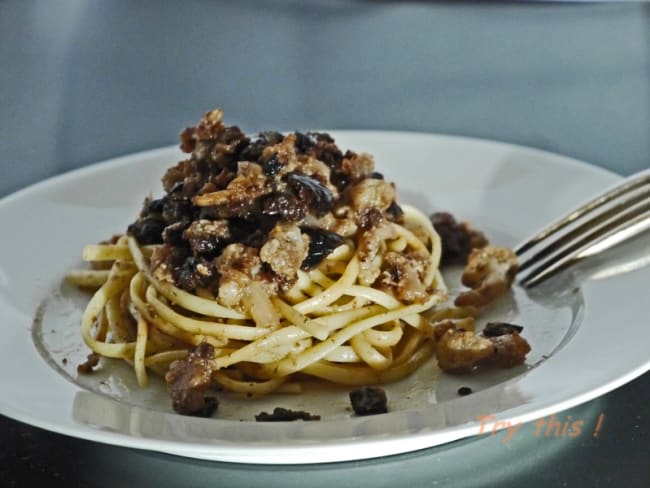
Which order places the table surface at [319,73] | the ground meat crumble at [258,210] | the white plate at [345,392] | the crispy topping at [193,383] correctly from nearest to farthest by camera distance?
the white plate at [345,392]
the crispy topping at [193,383]
the ground meat crumble at [258,210]
the table surface at [319,73]

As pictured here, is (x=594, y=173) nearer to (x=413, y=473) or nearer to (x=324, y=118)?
(x=413, y=473)

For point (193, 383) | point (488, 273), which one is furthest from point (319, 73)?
point (193, 383)

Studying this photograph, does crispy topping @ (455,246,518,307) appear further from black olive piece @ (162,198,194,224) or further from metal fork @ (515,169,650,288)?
black olive piece @ (162,198,194,224)

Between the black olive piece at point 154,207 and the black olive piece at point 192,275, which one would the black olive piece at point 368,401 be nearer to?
the black olive piece at point 192,275

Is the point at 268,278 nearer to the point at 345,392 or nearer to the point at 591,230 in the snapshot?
the point at 345,392

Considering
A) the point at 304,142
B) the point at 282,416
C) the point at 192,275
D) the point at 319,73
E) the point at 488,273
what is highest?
the point at 319,73

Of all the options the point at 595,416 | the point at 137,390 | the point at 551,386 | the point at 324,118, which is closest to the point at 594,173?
the point at 595,416

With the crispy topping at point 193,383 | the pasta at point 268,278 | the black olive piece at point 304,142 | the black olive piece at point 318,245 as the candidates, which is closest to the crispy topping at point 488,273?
the pasta at point 268,278
